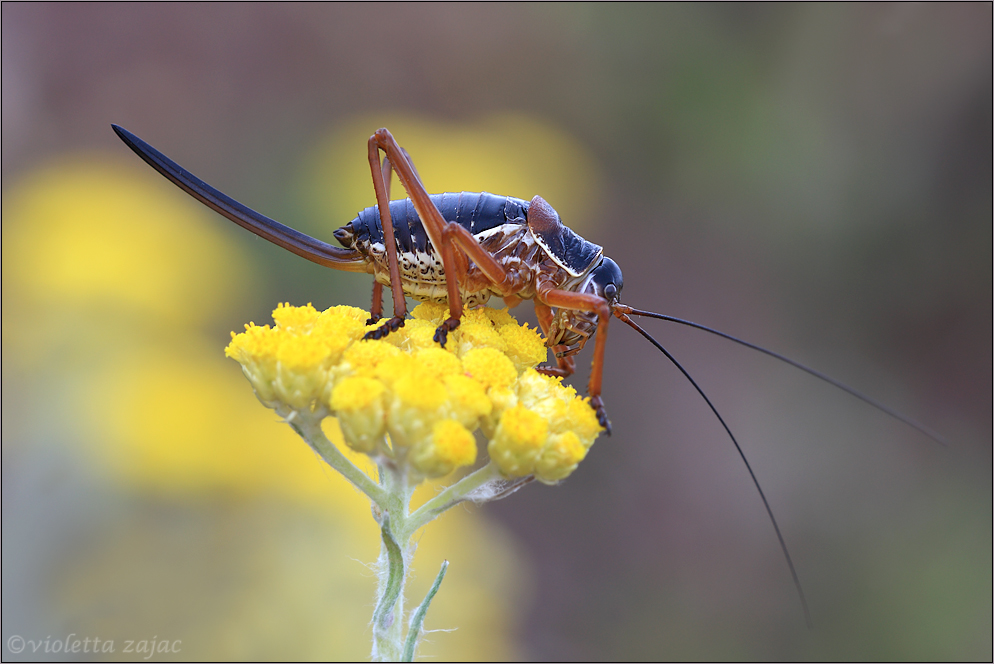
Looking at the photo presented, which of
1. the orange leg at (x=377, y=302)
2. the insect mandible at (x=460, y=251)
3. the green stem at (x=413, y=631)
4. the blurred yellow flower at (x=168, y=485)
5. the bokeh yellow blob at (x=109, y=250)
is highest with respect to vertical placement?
the insect mandible at (x=460, y=251)

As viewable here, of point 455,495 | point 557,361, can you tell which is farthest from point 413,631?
point 557,361

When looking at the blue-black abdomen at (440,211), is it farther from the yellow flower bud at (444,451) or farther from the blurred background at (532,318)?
the blurred background at (532,318)

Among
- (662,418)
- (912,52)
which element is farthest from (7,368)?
(912,52)

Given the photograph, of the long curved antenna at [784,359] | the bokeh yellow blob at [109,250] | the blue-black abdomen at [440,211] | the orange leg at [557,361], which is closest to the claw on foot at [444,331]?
the orange leg at [557,361]

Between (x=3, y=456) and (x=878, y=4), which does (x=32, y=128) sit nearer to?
(x=3, y=456)

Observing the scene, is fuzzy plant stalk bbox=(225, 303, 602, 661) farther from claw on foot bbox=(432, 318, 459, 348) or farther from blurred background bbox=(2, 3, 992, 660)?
blurred background bbox=(2, 3, 992, 660)

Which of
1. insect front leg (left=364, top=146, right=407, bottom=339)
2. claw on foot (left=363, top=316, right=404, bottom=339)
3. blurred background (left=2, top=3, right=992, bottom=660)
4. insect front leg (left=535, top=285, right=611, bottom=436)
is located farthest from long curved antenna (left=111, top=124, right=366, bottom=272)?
blurred background (left=2, top=3, right=992, bottom=660)
